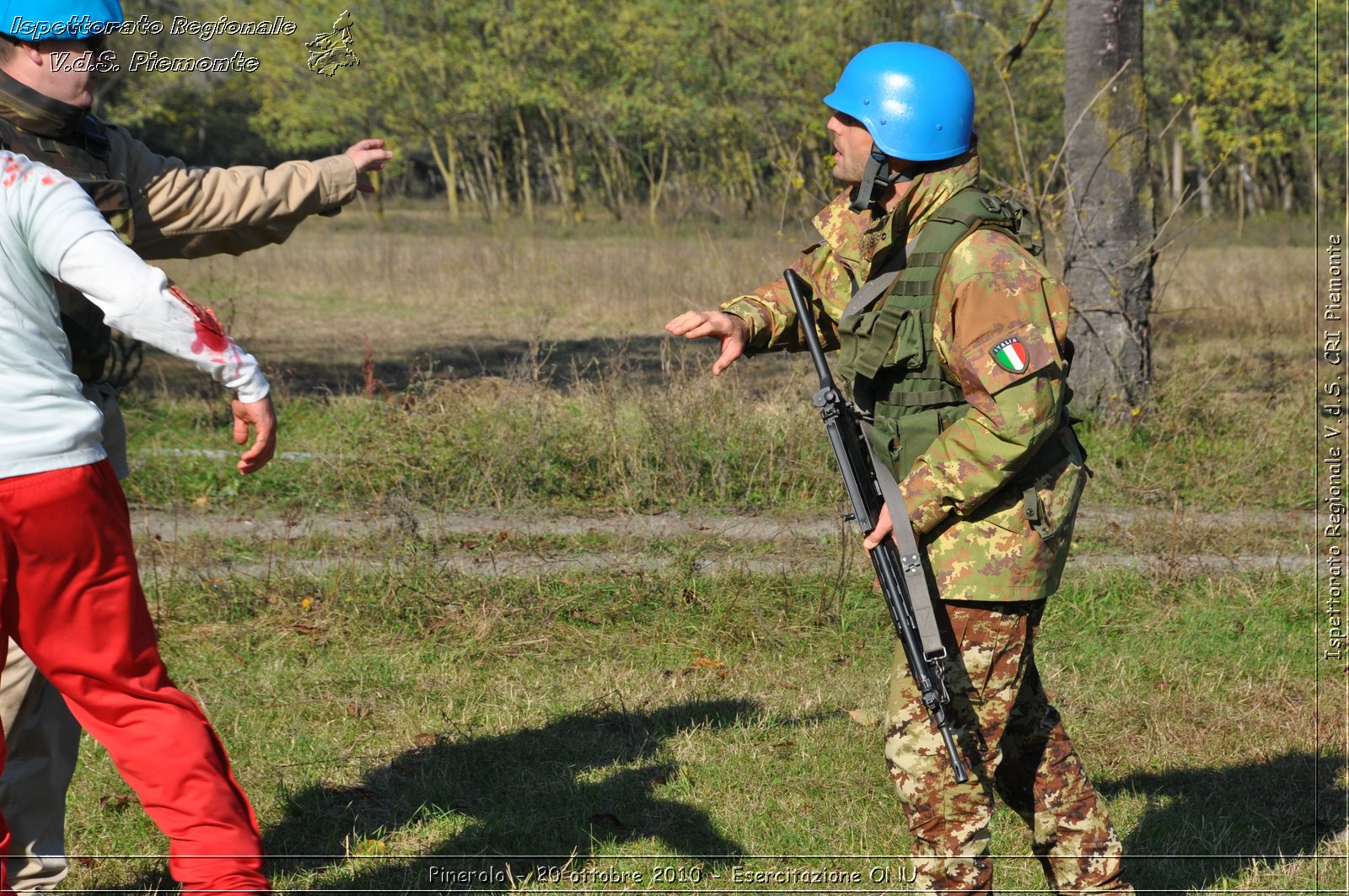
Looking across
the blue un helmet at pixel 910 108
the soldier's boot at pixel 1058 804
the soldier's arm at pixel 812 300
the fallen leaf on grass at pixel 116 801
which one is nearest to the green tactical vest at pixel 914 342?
the blue un helmet at pixel 910 108

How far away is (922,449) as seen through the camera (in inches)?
120

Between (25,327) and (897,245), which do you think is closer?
(25,327)

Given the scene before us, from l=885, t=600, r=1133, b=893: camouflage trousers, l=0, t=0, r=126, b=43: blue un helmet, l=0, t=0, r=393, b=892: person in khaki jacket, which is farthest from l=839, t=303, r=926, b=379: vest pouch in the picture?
l=0, t=0, r=126, b=43: blue un helmet

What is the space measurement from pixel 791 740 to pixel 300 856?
1.78m

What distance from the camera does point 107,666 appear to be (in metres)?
2.36

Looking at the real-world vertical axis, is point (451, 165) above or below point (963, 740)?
below

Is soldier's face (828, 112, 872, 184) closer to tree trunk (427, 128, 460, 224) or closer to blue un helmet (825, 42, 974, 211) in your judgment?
blue un helmet (825, 42, 974, 211)

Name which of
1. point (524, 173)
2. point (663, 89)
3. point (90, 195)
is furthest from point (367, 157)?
point (524, 173)

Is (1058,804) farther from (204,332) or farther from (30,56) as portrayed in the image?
(30,56)

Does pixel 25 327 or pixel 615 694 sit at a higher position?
pixel 25 327

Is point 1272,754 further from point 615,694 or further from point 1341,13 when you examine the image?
point 1341,13

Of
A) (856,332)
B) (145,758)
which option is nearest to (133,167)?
(145,758)

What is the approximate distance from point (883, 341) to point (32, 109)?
2049 millimetres

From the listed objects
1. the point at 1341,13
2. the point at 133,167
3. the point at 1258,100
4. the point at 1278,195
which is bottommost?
the point at 1278,195
